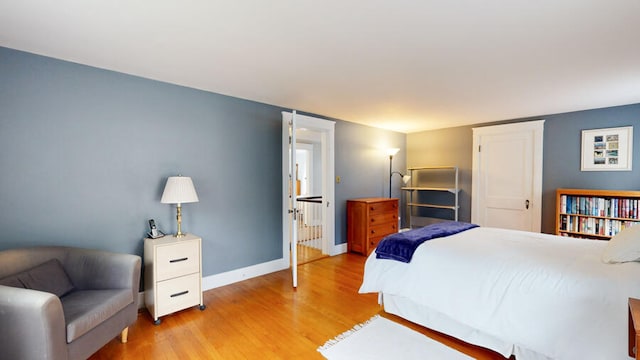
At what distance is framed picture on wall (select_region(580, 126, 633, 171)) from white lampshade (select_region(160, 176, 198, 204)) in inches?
204

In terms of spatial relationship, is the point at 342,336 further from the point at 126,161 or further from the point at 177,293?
the point at 126,161

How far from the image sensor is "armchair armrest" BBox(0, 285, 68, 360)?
1.48 m

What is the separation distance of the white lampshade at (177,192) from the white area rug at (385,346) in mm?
1774

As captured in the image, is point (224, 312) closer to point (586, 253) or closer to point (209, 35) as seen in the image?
point (209, 35)

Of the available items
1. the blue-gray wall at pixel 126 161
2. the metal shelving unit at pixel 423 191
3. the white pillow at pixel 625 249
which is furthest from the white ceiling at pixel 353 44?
the metal shelving unit at pixel 423 191

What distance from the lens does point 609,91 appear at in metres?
3.17

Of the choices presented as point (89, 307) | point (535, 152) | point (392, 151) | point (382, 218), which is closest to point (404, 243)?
point (382, 218)

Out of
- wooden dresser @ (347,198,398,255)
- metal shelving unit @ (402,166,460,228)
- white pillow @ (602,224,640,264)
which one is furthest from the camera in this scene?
metal shelving unit @ (402,166,460,228)

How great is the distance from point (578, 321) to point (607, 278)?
312 millimetres

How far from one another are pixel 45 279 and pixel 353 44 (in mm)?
2742

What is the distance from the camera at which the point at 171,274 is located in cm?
256

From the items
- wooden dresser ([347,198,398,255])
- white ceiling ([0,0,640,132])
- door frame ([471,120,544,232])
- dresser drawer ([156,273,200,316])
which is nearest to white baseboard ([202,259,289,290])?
dresser drawer ([156,273,200,316])

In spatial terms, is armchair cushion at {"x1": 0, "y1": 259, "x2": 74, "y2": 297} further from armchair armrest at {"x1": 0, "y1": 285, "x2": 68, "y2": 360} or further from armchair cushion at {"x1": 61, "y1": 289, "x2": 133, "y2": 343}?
armchair armrest at {"x1": 0, "y1": 285, "x2": 68, "y2": 360}

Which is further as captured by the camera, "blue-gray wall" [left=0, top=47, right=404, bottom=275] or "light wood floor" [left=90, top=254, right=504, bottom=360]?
"blue-gray wall" [left=0, top=47, right=404, bottom=275]
